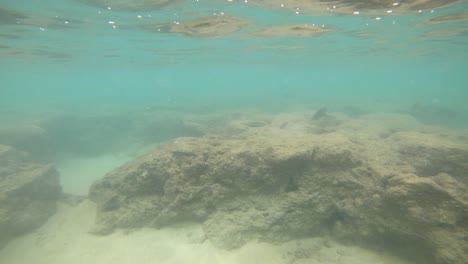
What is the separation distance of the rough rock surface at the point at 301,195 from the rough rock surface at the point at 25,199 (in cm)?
253

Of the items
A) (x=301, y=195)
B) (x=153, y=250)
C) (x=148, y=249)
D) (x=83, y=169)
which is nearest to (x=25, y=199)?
(x=148, y=249)

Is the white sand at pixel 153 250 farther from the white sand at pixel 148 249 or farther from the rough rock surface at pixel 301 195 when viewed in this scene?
the rough rock surface at pixel 301 195

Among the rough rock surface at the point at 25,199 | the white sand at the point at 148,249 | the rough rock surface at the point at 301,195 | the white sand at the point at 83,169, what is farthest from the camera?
the white sand at the point at 83,169

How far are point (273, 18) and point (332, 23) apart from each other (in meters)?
4.98

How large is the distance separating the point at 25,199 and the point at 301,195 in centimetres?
896

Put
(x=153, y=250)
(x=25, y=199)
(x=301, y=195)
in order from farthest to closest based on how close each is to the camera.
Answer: (x=25, y=199) < (x=153, y=250) < (x=301, y=195)

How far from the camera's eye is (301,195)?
20.5 ft

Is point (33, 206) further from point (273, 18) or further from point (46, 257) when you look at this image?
point (273, 18)

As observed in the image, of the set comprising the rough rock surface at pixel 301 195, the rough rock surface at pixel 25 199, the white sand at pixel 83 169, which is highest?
the rough rock surface at pixel 301 195

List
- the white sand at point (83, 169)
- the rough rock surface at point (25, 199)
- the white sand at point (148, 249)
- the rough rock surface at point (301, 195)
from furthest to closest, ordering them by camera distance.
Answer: the white sand at point (83, 169) → the rough rock surface at point (25, 199) → the white sand at point (148, 249) → the rough rock surface at point (301, 195)

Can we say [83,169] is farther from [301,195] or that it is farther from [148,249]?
[301,195]

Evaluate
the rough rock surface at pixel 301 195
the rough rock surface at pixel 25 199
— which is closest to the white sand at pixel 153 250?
the rough rock surface at pixel 301 195

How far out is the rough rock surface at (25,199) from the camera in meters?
8.21

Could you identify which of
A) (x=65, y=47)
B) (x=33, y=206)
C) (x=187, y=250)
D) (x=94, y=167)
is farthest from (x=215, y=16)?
(x=65, y=47)
